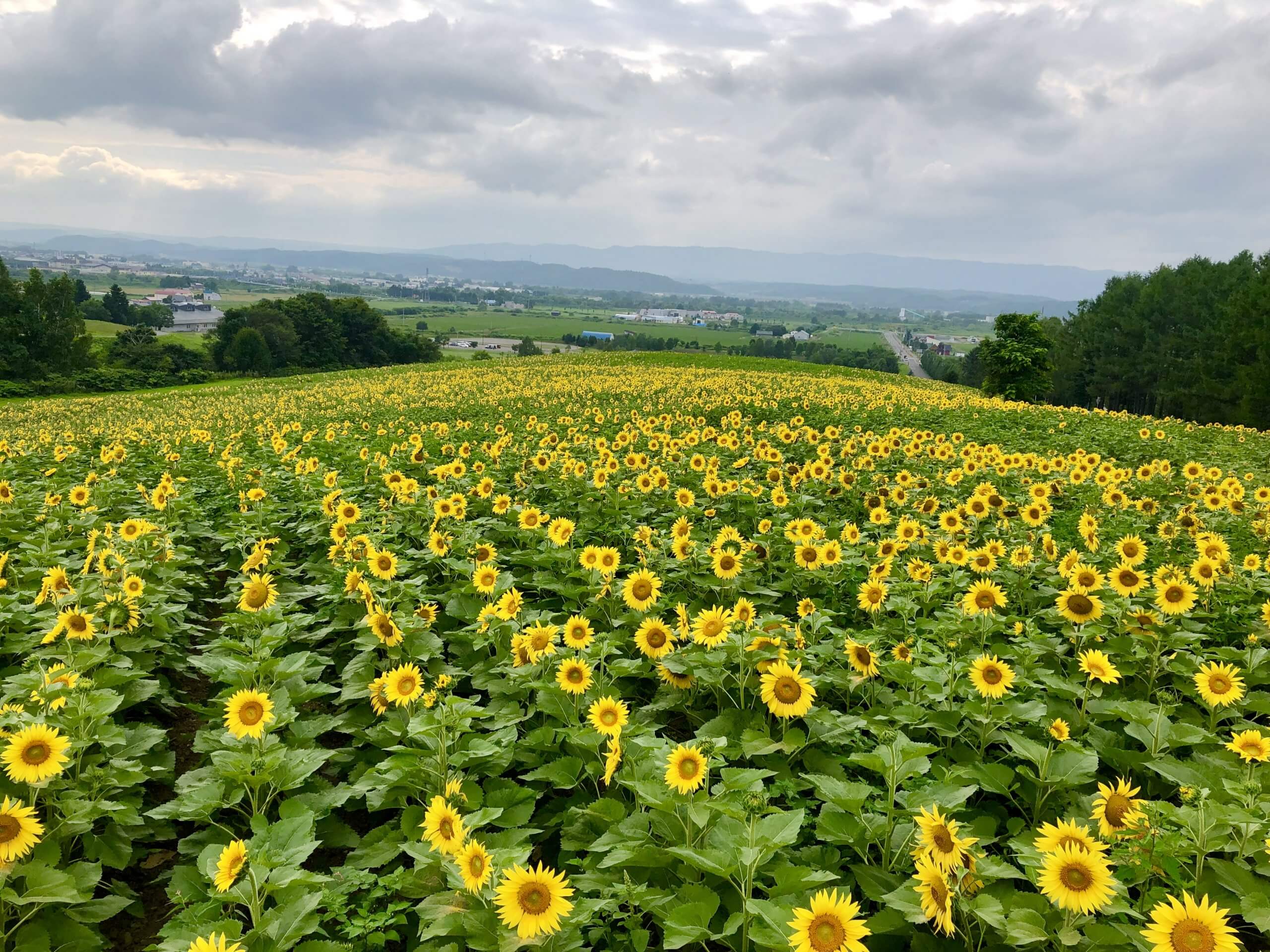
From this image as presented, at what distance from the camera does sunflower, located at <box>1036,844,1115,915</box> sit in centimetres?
228

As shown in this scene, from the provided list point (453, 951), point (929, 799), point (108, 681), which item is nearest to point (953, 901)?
point (929, 799)

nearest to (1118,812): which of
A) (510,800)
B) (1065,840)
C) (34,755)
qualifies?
(1065,840)

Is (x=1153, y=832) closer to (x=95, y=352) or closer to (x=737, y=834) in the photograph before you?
(x=737, y=834)

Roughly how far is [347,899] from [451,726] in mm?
884

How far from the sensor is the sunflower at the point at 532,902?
243 centimetres

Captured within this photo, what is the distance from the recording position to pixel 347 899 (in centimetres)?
326

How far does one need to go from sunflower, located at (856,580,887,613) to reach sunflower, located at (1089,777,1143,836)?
214 cm

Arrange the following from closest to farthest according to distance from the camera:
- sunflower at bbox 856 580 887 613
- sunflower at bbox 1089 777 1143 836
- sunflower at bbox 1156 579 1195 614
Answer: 1. sunflower at bbox 1089 777 1143 836
2. sunflower at bbox 1156 579 1195 614
3. sunflower at bbox 856 580 887 613

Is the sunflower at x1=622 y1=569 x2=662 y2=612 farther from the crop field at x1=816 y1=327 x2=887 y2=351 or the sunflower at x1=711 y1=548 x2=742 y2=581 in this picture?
the crop field at x1=816 y1=327 x2=887 y2=351

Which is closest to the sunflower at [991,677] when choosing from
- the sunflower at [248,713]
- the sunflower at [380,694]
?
the sunflower at [380,694]

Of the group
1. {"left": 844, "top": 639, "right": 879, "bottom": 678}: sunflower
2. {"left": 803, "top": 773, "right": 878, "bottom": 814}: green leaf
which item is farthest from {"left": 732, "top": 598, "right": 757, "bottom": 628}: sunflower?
{"left": 803, "top": 773, "right": 878, "bottom": 814}: green leaf

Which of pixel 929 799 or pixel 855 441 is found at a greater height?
pixel 855 441

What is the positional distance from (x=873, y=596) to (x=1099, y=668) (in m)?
1.45

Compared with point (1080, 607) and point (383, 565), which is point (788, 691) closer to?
point (1080, 607)
